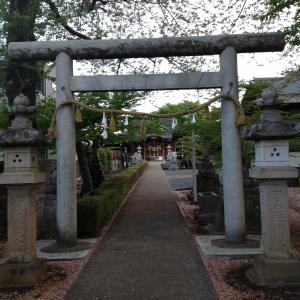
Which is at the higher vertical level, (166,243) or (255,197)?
(255,197)

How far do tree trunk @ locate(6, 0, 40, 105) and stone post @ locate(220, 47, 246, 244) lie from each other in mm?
5380

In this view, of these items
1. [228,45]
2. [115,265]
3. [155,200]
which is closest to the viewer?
[115,265]

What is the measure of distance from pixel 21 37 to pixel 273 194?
8.41m

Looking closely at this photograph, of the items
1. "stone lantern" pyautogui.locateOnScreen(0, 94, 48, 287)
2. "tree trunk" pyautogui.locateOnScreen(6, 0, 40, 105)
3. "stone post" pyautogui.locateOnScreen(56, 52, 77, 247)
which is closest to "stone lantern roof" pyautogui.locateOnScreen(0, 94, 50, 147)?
"stone lantern" pyautogui.locateOnScreen(0, 94, 48, 287)

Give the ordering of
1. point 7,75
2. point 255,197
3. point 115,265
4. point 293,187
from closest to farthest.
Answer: point 115,265 → point 255,197 → point 7,75 → point 293,187

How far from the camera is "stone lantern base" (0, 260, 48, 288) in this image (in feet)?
21.6

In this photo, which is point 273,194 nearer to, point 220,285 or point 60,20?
point 220,285

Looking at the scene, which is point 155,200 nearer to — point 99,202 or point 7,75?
point 99,202

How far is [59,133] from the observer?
9211mm

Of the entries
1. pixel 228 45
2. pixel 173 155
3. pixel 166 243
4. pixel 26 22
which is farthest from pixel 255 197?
pixel 173 155

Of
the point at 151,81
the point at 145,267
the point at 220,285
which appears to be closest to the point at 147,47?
the point at 151,81

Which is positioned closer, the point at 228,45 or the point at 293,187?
the point at 228,45

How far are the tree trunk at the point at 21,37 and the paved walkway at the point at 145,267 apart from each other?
4773 mm

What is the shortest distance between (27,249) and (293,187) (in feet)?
61.8
